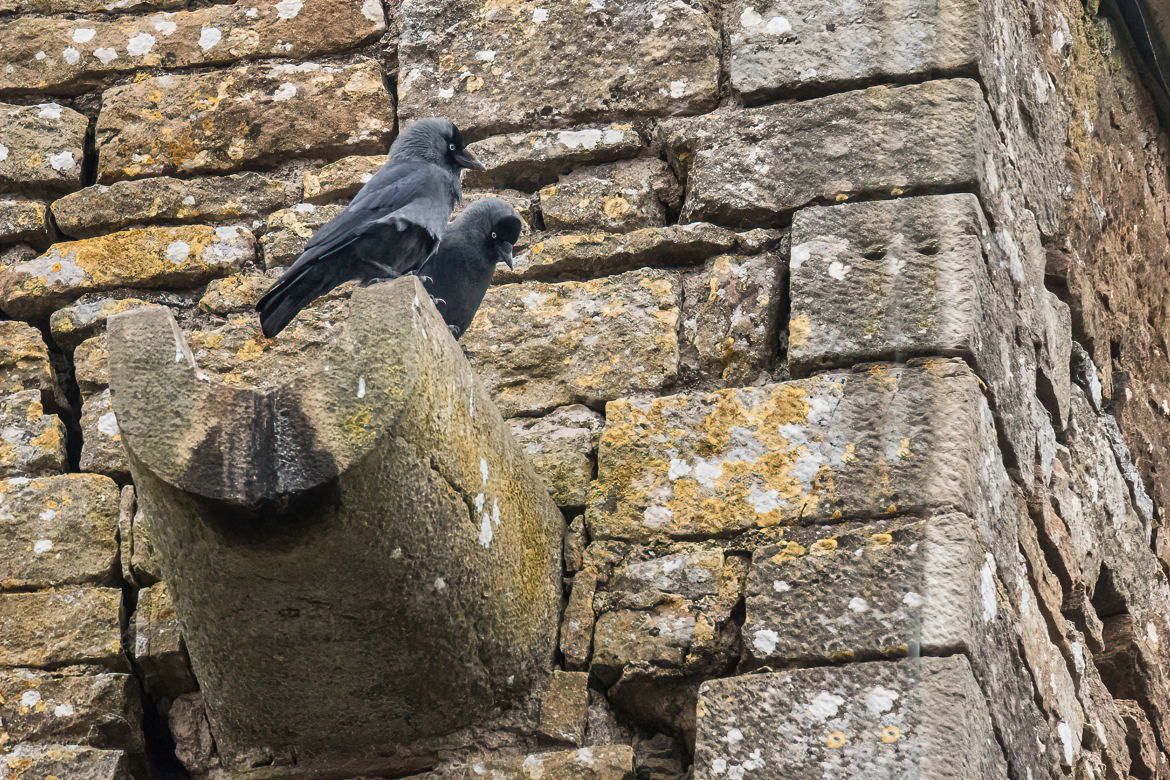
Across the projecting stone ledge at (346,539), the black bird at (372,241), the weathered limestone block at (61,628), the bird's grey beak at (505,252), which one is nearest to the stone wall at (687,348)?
the weathered limestone block at (61,628)

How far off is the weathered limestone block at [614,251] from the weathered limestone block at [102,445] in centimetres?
93

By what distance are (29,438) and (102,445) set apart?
17 cm

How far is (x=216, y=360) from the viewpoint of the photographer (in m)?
3.55

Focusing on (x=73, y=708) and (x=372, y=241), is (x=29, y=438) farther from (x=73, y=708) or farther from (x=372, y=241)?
(x=372, y=241)

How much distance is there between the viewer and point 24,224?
384 centimetres

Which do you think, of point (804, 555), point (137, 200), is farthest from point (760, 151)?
point (137, 200)

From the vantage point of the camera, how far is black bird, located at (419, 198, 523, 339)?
3164 mm

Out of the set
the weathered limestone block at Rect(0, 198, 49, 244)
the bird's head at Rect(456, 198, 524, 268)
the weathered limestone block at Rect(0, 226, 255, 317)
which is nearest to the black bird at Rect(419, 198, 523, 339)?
the bird's head at Rect(456, 198, 524, 268)

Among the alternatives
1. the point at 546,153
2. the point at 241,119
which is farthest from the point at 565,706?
the point at 241,119

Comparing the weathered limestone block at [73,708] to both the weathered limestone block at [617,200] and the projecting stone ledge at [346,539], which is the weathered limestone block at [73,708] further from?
the weathered limestone block at [617,200]

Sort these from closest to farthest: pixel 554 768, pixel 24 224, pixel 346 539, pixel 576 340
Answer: pixel 346 539 → pixel 554 768 → pixel 576 340 → pixel 24 224

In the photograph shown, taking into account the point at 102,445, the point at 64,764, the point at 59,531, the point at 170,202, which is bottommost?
Result: the point at 64,764

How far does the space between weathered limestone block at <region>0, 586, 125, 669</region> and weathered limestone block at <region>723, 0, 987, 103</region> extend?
1.83m

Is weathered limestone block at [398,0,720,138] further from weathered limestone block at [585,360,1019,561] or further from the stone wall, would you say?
weathered limestone block at [585,360,1019,561]
